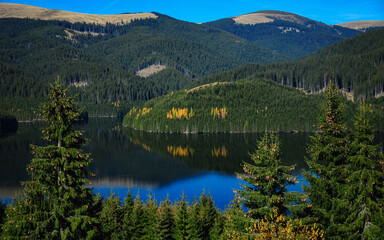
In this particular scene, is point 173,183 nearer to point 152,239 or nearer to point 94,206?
point 152,239

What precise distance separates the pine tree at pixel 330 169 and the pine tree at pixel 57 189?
1930 centimetres

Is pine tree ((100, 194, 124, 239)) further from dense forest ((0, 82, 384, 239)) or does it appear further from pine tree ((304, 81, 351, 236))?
pine tree ((304, 81, 351, 236))

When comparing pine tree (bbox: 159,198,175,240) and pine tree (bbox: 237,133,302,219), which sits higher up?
pine tree (bbox: 237,133,302,219)

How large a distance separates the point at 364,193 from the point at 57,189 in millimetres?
22579

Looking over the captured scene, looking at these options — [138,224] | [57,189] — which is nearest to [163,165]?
[138,224]

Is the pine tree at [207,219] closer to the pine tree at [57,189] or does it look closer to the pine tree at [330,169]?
the pine tree at [330,169]

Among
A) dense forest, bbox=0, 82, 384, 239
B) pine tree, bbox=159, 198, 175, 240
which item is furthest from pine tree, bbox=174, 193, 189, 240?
dense forest, bbox=0, 82, 384, 239

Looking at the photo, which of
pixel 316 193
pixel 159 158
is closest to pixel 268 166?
pixel 316 193

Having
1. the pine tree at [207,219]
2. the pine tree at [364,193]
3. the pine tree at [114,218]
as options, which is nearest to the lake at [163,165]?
the pine tree at [114,218]

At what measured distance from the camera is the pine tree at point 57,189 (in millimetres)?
25641

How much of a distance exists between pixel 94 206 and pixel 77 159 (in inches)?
160

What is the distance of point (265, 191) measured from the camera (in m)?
28.6

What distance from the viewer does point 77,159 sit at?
1085 inches

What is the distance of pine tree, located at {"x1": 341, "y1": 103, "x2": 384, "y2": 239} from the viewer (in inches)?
1147
